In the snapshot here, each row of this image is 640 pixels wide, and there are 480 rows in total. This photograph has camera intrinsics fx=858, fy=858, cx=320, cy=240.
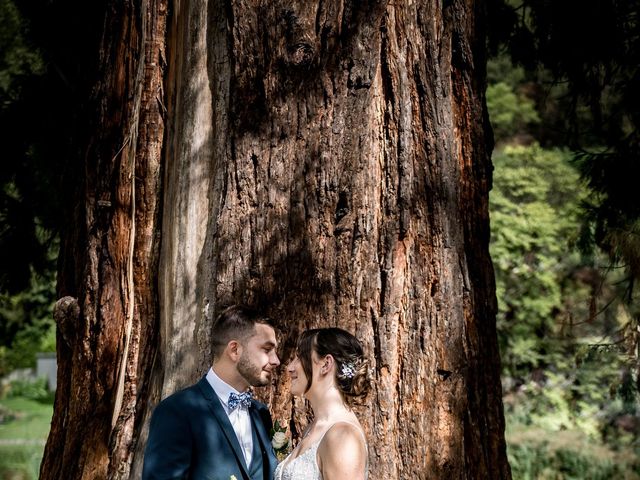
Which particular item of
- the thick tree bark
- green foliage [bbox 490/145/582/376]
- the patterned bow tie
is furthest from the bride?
green foliage [bbox 490/145/582/376]

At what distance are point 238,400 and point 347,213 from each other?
101cm

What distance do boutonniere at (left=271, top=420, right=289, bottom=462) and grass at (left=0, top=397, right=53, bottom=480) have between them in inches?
425

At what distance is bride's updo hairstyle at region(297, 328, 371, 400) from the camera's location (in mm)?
3785

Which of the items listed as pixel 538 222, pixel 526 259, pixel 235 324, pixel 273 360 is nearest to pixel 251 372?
pixel 273 360

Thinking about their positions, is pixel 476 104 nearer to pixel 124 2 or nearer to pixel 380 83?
pixel 380 83

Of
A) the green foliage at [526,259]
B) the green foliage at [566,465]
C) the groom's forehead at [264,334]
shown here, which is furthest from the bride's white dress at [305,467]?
the green foliage at [526,259]

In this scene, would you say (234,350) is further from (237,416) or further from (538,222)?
(538,222)

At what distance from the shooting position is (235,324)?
392 cm

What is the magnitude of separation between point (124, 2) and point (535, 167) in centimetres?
1504

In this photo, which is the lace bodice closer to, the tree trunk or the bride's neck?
the bride's neck

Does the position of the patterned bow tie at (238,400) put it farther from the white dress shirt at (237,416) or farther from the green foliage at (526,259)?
the green foliage at (526,259)

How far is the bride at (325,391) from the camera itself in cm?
369

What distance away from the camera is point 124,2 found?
17.5 ft

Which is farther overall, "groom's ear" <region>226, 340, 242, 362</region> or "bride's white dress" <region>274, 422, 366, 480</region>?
"groom's ear" <region>226, 340, 242, 362</region>
